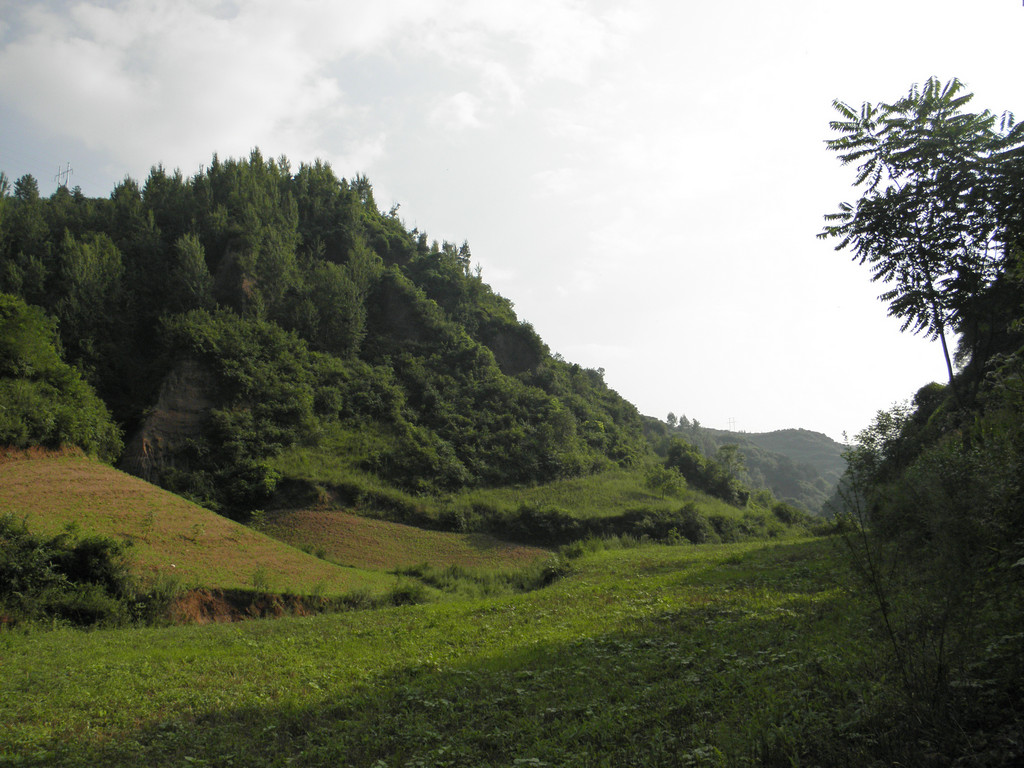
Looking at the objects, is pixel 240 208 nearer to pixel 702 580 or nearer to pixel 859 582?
pixel 702 580

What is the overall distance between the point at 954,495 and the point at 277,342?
42.2 meters

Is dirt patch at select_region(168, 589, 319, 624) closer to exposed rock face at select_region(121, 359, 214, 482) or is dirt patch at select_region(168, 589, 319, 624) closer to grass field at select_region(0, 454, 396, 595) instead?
grass field at select_region(0, 454, 396, 595)

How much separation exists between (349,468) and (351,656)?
27.3m

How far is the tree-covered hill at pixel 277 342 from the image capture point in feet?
115

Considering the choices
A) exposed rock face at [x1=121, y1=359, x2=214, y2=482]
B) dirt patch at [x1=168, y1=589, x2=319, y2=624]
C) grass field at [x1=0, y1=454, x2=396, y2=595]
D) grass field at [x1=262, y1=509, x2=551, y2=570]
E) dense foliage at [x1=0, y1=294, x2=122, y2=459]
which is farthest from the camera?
exposed rock face at [x1=121, y1=359, x2=214, y2=482]

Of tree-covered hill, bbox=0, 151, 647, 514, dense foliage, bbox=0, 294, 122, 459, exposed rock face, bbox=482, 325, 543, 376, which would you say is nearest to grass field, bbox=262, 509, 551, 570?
tree-covered hill, bbox=0, 151, 647, 514

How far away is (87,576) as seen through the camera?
14.6 metres

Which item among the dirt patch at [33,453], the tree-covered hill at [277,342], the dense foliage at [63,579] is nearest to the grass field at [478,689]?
the dense foliage at [63,579]

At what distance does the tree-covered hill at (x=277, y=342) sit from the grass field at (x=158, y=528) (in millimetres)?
9597

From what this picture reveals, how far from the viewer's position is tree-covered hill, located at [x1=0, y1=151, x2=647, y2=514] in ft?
115

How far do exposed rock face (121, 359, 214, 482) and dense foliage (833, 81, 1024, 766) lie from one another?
3381 centimetres

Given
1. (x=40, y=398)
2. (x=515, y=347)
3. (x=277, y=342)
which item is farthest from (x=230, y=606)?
(x=515, y=347)

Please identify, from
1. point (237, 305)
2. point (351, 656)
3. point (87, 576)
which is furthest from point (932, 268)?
point (237, 305)

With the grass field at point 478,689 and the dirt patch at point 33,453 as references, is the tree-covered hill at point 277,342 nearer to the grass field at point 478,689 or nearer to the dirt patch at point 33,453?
the dirt patch at point 33,453
